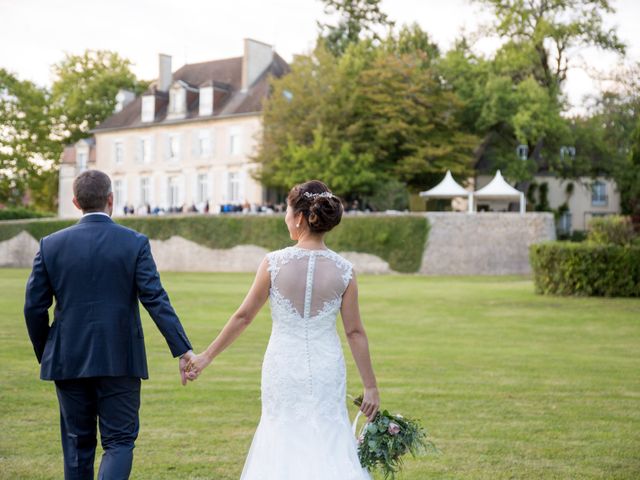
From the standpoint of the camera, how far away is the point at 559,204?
180ft

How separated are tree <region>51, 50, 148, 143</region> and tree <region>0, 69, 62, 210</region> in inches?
59.2

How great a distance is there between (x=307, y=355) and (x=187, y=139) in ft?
171

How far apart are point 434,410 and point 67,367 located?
4.27m

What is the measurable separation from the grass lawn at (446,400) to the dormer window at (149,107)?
138 ft

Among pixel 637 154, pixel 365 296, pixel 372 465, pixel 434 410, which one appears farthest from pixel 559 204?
pixel 372 465

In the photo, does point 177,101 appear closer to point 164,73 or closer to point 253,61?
point 164,73

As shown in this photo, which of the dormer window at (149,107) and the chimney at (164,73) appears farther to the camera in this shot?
the chimney at (164,73)

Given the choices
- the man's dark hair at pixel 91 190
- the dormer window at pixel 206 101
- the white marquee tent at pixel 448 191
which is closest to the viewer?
the man's dark hair at pixel 91 190

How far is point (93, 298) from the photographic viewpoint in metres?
4.30

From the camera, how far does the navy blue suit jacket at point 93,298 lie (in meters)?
4.27

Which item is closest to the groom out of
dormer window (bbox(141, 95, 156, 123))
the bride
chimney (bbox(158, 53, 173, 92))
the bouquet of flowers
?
the bride

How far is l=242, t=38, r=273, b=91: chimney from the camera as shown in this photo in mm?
52875

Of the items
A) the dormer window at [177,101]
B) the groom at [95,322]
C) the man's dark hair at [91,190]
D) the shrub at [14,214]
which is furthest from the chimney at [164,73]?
the groom at [95,322]

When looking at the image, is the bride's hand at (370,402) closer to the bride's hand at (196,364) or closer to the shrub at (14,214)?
the bride's hand at (196,364)
